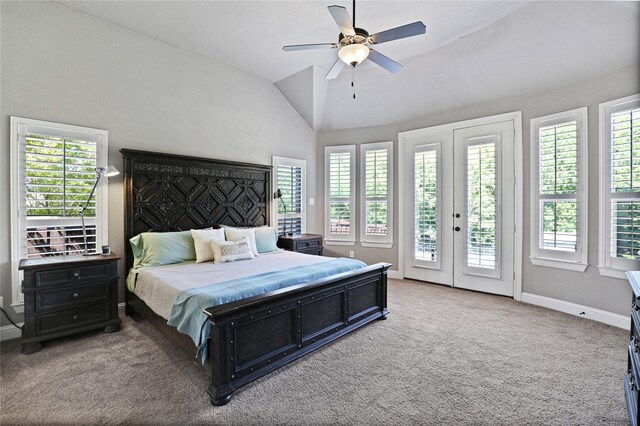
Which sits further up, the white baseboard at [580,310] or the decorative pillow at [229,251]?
the decorative pillow at [229,251]

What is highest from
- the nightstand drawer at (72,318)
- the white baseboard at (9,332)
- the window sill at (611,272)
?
the window sill at (611,272)

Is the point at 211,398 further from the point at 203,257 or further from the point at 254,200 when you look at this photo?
the point at 254,200

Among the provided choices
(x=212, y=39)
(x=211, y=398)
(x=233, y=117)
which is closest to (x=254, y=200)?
(x=233, y=117)

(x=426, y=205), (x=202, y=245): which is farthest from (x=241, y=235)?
(x=426, y=205)

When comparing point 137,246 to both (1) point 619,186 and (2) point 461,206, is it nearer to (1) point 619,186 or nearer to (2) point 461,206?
(2) point 461,206

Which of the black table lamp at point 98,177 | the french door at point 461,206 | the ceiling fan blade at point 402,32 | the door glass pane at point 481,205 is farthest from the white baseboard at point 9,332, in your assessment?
the door glass pane at point 481,205

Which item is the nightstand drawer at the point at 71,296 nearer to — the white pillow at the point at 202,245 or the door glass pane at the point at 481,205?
the white pillow at the point at 202,245

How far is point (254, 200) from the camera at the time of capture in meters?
5.11

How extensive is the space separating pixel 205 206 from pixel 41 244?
5.89 feet

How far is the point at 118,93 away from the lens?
149 inches

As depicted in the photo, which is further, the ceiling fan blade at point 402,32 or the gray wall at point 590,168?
the gray wall at point 590,168

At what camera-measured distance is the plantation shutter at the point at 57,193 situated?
3.21 meters

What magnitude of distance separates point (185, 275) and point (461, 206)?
4032 millimetres

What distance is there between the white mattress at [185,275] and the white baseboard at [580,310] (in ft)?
9.42
